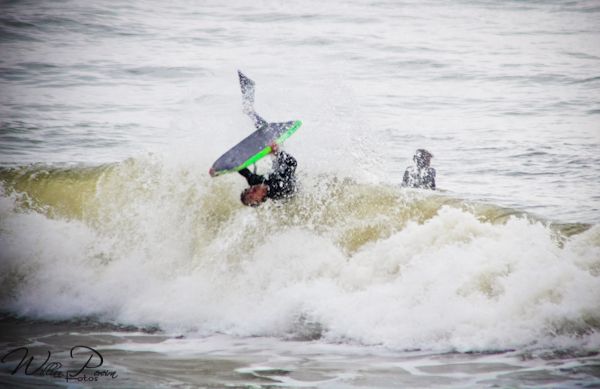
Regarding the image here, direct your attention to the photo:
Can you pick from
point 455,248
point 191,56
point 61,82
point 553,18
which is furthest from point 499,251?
point 553,18

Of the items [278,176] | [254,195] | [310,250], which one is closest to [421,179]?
[310,250]

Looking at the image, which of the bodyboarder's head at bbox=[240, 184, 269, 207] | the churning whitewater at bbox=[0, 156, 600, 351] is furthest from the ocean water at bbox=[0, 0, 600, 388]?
the bodyboarder's head at bbox=[240, 184, 269, 207]

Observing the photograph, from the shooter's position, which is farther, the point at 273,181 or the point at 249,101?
the point at 249,101

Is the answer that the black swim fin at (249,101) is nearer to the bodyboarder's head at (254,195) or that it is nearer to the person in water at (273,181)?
the person in water at (273,181)

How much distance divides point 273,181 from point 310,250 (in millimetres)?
933

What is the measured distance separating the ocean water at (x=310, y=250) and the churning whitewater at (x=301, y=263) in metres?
0.02

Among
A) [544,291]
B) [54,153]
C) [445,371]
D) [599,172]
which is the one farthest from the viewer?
[54,153]

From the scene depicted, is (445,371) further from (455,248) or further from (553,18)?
(553,18)

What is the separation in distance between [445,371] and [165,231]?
15.2ft

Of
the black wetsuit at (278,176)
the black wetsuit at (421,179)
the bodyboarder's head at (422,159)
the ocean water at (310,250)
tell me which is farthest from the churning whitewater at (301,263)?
the bodyboarder's head at (422,159)

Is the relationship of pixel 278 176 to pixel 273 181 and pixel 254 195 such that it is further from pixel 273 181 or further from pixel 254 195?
pixel 254 195

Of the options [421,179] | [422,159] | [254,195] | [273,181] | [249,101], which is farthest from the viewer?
[422,159]

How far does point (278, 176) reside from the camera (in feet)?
30.3

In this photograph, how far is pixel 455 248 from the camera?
27.8ft
